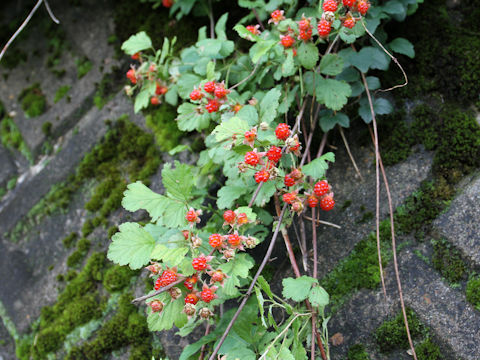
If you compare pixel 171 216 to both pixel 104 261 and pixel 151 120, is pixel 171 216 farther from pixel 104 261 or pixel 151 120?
pixel 151 120

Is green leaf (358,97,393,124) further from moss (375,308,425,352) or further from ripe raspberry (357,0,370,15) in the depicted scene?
moss (375,308,425,352)

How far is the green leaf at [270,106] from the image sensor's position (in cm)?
160

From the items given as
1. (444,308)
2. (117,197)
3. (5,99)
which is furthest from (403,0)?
(5,99)

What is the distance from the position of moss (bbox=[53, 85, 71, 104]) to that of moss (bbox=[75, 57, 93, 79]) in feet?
0.33

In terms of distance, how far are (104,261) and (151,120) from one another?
0.73 metres

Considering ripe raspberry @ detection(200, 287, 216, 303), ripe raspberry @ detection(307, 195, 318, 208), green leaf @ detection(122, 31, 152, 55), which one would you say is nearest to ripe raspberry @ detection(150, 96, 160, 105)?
green leaf @ detection(122, 31, 152, 55)

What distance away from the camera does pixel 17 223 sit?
97.5 inches

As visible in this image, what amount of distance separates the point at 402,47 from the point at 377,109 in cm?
29

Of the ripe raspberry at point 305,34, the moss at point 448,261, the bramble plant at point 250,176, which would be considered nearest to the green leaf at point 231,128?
the bramble plant at point 250,176

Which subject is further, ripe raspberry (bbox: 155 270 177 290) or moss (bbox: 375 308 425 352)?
moss (bbox: 375 308 425 352)

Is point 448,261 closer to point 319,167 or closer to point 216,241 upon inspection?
point 319,167

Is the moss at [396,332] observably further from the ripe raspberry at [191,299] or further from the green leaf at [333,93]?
the green leaf at [333,93]

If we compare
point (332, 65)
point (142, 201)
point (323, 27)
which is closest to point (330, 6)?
point (323, 27)

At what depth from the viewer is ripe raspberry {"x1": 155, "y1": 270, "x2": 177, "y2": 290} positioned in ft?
4.35
